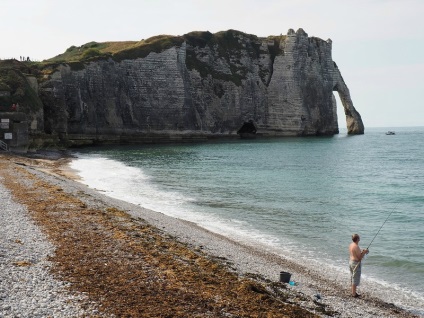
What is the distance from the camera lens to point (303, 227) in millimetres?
24906

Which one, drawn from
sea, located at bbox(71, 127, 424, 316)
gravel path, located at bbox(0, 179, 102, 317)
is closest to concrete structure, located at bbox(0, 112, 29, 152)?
sea, located at bbox(71, 127, 424, 316)

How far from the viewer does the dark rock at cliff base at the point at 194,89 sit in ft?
322

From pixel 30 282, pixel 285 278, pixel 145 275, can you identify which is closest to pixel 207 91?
pixel 285 278

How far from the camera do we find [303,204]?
32.2m

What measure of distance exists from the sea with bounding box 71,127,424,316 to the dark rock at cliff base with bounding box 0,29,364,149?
1581 inches

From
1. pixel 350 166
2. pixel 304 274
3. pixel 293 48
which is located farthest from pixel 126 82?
pixel 304 274

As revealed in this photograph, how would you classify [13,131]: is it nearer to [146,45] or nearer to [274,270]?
[274,270]

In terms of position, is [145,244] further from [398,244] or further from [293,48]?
[293,48]

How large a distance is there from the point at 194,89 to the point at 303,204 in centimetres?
9164

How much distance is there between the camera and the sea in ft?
62.8

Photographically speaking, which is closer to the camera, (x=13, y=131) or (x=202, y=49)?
(x=13, y=131)

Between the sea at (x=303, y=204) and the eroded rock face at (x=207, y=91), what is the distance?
1634 inches

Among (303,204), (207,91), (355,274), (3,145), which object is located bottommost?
(303,204)

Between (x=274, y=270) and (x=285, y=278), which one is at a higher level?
(x=285, y=278)
